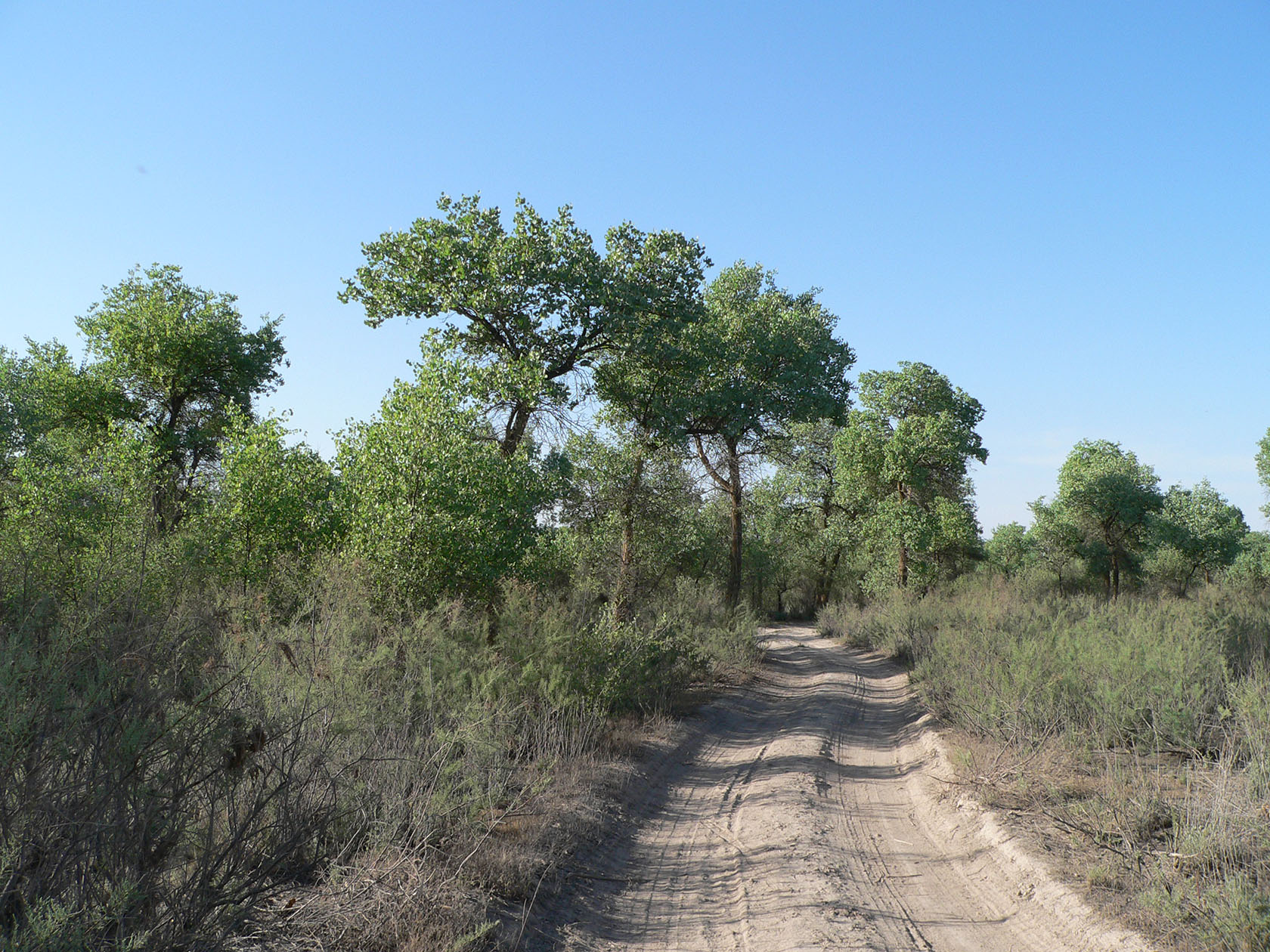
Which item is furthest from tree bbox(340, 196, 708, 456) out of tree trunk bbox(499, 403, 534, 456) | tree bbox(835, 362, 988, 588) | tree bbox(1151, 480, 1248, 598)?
tree bbox(1151, 480, 1248, 598)

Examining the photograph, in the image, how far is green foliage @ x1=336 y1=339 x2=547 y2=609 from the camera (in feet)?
35.0

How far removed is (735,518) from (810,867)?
17855mm

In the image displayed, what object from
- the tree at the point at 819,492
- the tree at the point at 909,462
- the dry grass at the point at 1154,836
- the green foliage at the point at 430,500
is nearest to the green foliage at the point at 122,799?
the dry grass at the point at 1154,836

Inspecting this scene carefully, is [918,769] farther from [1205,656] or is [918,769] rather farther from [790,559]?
[790,559]

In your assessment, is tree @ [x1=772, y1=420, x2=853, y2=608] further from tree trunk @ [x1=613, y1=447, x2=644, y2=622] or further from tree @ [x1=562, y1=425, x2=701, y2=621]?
tree trunk @ [x1=613, y1=447, x2=644, y2=622]

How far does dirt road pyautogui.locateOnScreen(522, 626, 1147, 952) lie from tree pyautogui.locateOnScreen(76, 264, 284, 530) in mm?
16995

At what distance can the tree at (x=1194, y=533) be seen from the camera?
33.0 metres

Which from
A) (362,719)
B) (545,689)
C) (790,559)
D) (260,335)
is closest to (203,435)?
(260,335)

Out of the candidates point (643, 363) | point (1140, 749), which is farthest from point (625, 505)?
point (1140, 749)

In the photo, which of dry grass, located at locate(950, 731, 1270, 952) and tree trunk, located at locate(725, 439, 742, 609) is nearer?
dry grass, located at locate(950, 731, 1270, 952)

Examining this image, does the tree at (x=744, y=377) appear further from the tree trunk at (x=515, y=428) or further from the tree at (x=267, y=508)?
the tree at (x=267, y=508)

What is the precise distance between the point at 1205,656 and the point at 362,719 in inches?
331

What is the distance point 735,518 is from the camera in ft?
78.0

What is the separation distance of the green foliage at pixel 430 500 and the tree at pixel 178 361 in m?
11.1
